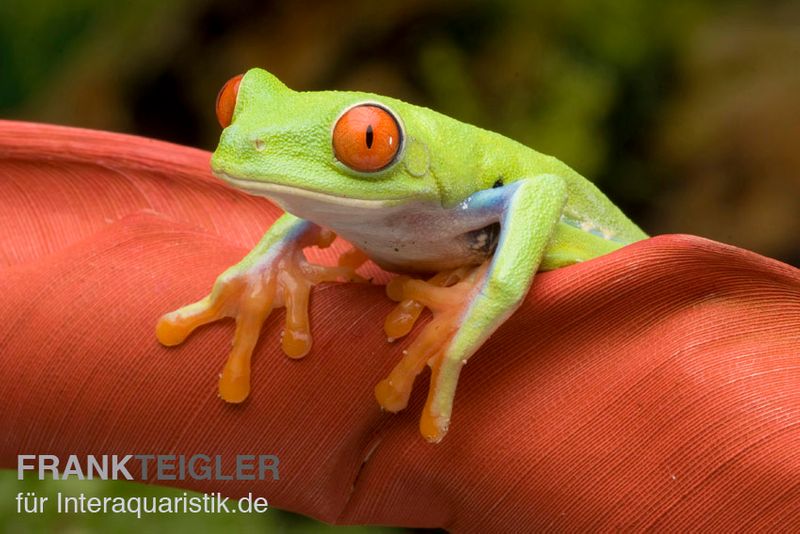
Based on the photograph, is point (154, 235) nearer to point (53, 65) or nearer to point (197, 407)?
point (197, 407)

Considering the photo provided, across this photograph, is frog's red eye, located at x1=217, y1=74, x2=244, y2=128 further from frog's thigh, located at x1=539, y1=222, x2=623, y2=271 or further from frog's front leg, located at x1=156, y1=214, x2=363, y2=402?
frog's thigh, located at x1=539, y1=222, x2=623, y2=271

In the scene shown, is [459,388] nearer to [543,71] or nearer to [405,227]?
[405,227]

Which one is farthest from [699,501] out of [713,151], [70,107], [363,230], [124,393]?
[70,107]

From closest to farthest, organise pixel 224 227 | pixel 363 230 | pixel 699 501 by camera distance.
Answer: pixel 699 501 → pixel 363 230 → pixel 224 227

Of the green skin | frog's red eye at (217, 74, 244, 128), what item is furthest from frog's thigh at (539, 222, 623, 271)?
frog's red eye at (217, 74, 244, 128)

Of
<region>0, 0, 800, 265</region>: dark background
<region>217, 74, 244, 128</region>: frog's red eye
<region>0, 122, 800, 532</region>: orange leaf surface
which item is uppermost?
<region>0, 0, 800, 265</region>: dark background

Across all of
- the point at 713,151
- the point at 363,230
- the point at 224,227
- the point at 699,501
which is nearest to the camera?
the point at 699,501
